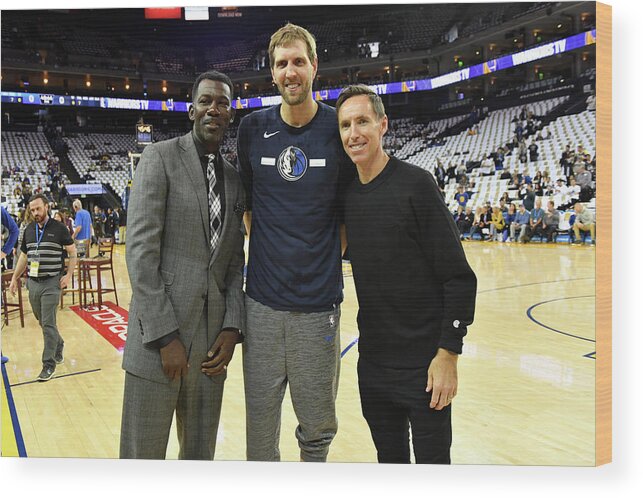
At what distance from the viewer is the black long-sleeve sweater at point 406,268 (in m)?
2.25

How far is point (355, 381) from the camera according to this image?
2.59 metres

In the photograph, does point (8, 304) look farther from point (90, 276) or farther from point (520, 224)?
point (520, 224)

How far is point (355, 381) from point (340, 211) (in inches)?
33.0

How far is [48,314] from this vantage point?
2.78 metres

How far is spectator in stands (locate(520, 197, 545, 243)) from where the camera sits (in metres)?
2.63

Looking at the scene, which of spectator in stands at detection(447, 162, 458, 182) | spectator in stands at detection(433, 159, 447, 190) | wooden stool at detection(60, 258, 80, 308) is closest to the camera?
spectator in stands at detection(433, 159, 447, 190)

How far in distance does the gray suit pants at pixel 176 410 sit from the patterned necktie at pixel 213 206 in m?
0.34

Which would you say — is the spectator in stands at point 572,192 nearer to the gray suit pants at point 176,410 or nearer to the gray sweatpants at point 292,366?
the gray sweatpants at point 292,366

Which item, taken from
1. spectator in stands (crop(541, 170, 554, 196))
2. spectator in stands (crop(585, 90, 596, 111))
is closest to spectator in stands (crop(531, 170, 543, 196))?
spectator in stands (crop(541, 170, 554, 196))

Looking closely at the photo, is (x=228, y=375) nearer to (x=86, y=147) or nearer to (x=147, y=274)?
(x=147, y=274)

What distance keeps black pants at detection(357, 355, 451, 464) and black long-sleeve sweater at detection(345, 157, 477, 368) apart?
64 millimetres

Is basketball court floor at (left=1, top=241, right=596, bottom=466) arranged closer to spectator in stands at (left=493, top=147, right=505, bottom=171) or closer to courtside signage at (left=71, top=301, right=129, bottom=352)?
courtside signage at (left=71, top=301, right=129, bottom=352)

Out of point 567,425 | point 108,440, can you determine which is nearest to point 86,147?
point 108,440

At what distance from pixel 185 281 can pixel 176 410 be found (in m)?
0.59
